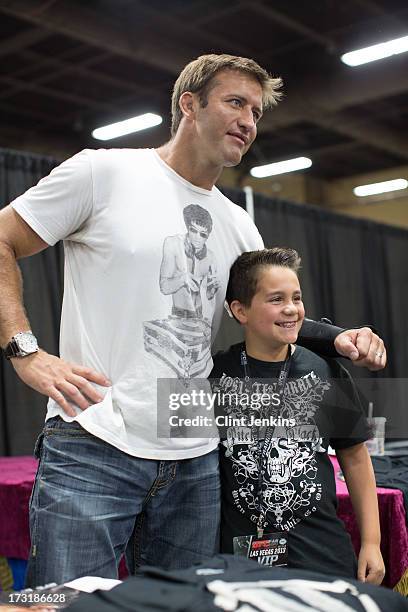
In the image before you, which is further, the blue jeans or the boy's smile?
the boy's smile

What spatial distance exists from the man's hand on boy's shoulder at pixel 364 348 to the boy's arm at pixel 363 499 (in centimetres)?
30

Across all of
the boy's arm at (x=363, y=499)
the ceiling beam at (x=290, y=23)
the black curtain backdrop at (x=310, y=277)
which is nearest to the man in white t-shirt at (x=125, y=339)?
the boy's arm at (x=363, y=499)

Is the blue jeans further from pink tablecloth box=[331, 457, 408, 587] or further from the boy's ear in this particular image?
pink tablecloth box=[331, 457, 408, 587]

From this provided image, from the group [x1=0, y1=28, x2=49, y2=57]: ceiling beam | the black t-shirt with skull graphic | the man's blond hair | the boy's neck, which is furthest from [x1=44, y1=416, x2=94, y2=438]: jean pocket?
[x1=0, y1=28, x2=49, y2=57]: ceiling beam

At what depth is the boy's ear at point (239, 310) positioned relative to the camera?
1.71 meters

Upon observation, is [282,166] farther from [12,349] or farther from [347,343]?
[12,349]

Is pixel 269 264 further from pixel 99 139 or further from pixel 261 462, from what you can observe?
pixel 99 139

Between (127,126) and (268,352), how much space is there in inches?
277

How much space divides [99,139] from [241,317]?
7.82 metres

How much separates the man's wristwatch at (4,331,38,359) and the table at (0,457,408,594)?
3.74 ft

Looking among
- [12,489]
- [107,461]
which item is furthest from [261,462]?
[12,489]

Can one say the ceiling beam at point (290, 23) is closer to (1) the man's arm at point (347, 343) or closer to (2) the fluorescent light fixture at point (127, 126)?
(2) the fluorescent light fixture at point (127, 126)

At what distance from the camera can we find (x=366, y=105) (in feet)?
29.6

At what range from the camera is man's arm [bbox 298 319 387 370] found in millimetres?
1486
